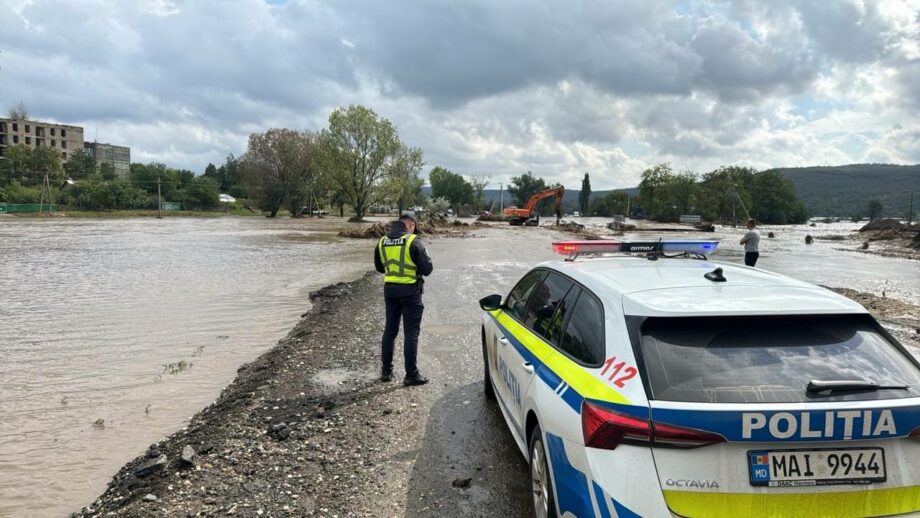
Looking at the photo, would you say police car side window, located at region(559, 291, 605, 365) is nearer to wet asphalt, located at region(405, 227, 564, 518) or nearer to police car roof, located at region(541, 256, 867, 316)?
police car roof, located at region(541, 256, 867, 316)

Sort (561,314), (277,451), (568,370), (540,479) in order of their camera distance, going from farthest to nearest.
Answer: (277,451), (561,314), (540,479), (568,370)

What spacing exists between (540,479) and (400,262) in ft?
11.2

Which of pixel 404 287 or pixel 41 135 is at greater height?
pixel 41 135

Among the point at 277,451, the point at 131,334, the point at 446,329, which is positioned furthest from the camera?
the point at 131,334

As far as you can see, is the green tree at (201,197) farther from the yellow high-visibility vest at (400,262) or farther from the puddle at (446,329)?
the yellow high-visibility vest at (400,262)

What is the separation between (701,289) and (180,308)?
37.4 ft

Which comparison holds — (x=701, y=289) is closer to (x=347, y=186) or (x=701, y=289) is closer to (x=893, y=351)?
(x=893, y=351)

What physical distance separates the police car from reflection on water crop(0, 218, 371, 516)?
152 inches

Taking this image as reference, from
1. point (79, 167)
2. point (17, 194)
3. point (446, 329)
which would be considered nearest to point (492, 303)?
point (446, 329)

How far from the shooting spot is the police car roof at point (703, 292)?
2.55 m

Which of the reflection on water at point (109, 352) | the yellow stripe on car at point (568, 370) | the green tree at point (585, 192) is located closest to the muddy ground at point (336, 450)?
the reflection on water at point (109, 352)

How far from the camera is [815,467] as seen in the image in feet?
7.04

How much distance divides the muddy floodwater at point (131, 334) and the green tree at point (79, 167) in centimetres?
10359

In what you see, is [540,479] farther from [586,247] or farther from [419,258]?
[419,258]
